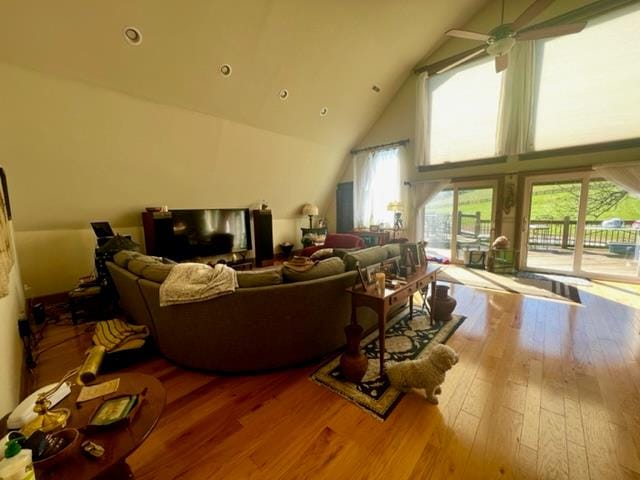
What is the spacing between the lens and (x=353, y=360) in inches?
78.7

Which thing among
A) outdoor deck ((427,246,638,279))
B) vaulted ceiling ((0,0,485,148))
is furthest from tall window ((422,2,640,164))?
outdoor deck ((427,246,638,279))

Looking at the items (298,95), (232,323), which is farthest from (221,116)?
(232,323)

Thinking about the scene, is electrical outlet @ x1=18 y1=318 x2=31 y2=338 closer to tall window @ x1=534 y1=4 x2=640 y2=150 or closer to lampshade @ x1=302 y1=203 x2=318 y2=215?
lampshade @ x1=302 y1=203 x2=318 y2=215

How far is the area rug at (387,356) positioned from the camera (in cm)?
185

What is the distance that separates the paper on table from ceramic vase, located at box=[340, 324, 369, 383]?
1.41 metres

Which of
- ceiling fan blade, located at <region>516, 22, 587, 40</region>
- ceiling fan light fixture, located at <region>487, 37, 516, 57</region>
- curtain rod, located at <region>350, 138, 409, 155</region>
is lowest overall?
curtain rod, located at <region>350, 138, 409, 155</region>

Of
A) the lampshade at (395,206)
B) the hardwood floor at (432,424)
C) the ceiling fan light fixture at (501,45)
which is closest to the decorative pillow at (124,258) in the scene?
the hardwood floor at (432,424)

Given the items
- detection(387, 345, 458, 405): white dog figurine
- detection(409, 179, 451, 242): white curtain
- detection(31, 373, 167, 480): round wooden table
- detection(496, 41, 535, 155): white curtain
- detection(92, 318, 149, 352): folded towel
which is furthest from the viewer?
detection(409, 179, 451, 242): white curtain

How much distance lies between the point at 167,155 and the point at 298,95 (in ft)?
8.09

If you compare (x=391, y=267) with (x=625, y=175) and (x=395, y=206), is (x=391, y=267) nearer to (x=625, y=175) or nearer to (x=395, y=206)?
(x=395, y=206)

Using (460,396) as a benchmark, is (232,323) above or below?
above

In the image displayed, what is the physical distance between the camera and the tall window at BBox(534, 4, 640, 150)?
13.0 ft

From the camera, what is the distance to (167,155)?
4.16m

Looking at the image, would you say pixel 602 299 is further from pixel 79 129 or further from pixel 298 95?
pixel 79 129
